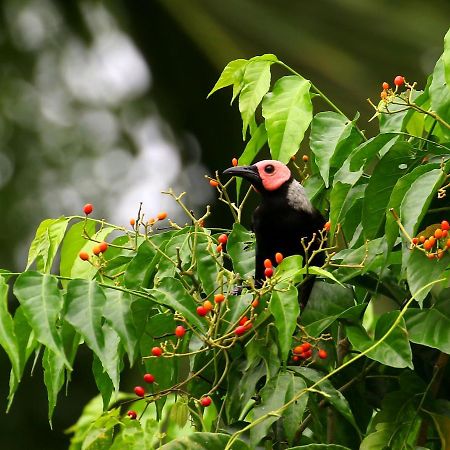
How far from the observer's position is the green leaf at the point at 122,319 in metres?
1.39

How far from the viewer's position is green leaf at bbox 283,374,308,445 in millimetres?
1423

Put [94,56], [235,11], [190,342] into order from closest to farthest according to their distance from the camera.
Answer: [190,342]
[235,11]
[94,56]

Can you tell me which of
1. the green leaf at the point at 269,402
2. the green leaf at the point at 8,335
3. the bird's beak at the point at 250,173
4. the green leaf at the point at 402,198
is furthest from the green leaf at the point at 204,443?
the bird's beak at the point at 250,173

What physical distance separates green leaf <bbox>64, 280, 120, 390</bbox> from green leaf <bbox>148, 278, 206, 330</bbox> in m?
0.08

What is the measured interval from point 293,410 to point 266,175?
829 millimetres

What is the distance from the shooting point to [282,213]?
2146 mm

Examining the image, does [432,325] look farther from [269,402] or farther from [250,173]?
[250,173]

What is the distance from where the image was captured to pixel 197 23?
4.15 meters

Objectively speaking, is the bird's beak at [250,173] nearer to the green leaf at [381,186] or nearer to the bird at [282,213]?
the bird at [282,213]

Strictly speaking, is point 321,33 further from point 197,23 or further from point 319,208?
point 319,208

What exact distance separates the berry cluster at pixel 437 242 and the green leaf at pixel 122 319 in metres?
0.40

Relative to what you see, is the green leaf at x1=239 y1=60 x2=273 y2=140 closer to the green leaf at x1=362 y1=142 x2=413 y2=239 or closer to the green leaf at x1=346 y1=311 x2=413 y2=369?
the green leaf at x1=362 y1=142 x2=413 y2=239

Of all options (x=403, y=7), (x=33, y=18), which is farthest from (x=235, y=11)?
(x=33, y=18)

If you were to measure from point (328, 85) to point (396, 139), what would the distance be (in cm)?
161
